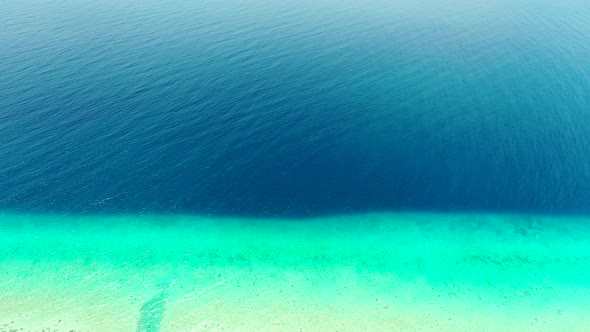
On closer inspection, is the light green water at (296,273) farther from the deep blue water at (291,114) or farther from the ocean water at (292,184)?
the deep blue water at (291,114)

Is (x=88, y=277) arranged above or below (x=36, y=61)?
below

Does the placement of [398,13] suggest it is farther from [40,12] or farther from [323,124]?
[40,12]

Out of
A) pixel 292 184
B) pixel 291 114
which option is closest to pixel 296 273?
pixel 292 184

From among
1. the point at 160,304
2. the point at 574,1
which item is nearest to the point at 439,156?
the point at 160,304

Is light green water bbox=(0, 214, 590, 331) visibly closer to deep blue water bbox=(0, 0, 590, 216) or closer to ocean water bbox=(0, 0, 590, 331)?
ocean water bbox=(0, 0, 590, 331)

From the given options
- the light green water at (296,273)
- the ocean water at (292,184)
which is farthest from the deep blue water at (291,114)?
the light green water at (296,273)
